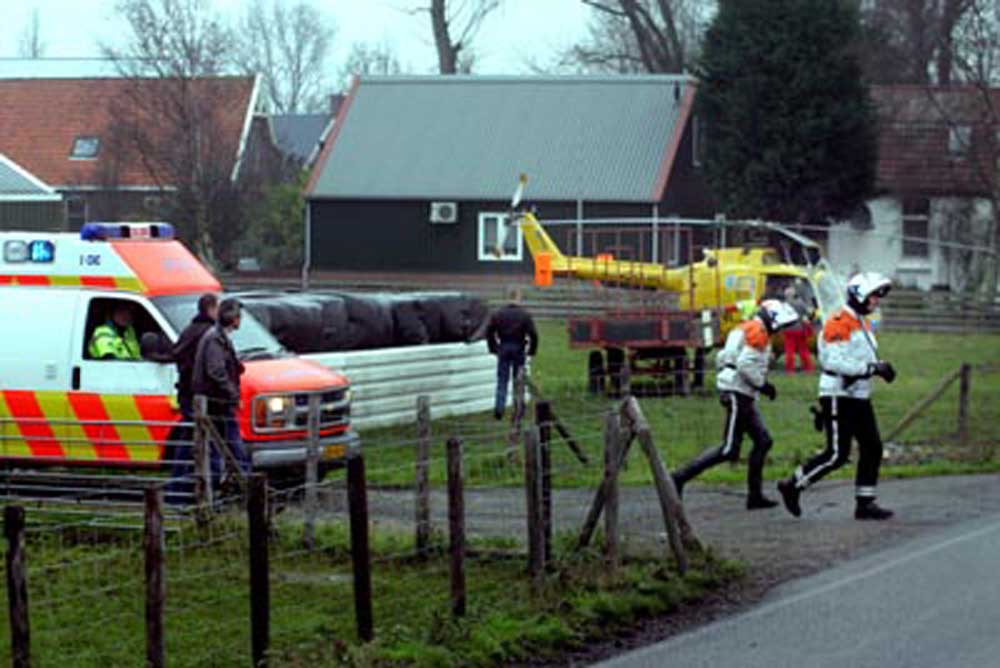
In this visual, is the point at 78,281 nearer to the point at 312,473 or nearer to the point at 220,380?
the point at 220,380

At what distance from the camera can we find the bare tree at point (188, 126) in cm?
5441

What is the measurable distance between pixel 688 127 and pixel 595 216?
16.3 feet

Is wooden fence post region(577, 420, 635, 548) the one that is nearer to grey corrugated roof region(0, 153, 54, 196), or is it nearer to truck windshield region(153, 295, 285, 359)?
truck windshield region(153, 295, 285, 359)

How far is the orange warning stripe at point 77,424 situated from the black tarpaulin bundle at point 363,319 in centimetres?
437

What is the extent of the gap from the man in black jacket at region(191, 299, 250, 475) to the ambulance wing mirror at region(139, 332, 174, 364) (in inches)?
37.0

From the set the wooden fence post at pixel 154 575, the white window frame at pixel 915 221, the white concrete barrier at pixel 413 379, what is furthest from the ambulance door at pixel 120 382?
the white window frame at pixel 915 221

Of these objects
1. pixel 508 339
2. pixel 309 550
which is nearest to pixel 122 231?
pixel 309 550

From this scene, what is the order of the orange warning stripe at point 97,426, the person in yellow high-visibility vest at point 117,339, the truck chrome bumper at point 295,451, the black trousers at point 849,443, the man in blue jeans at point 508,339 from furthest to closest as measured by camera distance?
the man in blue jeans at point 508,339, the person in yellow high-visibility vest at point 117,339, the truck chrome bumper at point 295,451, the orange warning stripe at point 97,426, the black trousers at point 849,443

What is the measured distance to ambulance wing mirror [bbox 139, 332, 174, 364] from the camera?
1742 cm

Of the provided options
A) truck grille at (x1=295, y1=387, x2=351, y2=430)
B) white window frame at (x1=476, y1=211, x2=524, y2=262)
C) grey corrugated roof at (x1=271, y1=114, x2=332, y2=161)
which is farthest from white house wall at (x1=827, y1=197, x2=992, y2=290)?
truck grille at (x1=295, y1=387, x2=351, y2=430)

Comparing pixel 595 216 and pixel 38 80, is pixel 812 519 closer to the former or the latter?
pixel 595 216

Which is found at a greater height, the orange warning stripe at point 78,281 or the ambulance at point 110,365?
the orange warning stripe at point 78,281

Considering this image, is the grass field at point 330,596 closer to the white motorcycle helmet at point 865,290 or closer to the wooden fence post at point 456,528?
the wooden fence post at point 456,528

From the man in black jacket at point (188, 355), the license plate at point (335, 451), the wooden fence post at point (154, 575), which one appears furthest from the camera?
the license plate at point (335, 451)
